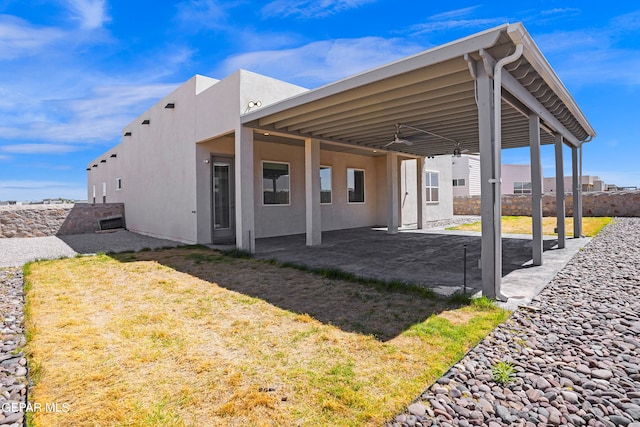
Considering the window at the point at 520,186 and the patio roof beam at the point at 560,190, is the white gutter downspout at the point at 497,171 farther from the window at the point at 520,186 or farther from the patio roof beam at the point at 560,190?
the window at the point at 520,186

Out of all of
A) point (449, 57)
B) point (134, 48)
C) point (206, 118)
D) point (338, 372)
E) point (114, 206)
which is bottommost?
point (338, 372)

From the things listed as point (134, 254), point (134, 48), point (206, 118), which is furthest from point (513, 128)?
point (134, 48)

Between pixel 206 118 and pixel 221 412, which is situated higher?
pixel 206 118

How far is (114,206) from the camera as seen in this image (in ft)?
49.8

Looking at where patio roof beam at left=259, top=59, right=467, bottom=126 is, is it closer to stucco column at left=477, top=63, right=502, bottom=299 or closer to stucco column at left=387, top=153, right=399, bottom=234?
stucco column at left=477, top=63, right=502, bottom=299

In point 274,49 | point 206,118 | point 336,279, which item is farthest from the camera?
point 274,49

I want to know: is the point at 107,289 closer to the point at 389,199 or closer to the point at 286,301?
the point at 286,301

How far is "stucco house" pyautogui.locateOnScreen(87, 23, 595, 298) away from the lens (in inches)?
169

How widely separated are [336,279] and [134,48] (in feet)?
39.4

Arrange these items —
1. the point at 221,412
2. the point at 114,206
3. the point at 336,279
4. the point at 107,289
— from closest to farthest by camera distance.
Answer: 1. the point at 221,412
2. the point at 107,289
3. the point at 336,279
4. the point at 114,206

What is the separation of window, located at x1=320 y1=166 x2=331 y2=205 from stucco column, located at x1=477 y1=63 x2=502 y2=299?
8.53m

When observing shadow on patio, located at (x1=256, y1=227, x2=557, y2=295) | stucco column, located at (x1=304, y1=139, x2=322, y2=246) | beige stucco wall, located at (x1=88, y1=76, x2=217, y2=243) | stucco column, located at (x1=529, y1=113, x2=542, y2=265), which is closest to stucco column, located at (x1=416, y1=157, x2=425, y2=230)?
shadow on patio, located at (x1=256, y1=227, x2=557, y2=295)

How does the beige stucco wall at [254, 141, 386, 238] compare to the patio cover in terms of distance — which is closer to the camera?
the patio cover

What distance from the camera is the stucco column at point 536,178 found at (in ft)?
19.6
